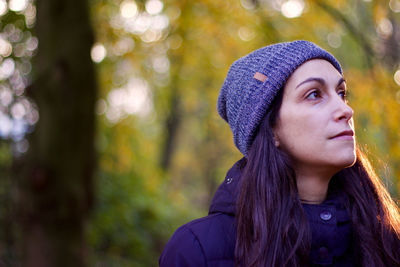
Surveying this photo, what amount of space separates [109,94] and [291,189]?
18.3 feet

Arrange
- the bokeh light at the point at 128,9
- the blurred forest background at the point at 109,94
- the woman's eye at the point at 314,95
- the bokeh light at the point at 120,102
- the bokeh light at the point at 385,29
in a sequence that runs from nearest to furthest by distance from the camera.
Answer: the woman's eye at the point at 314,95
the blurred forest background at the point at 109,94
the bokeh light at the point at 385,29
the bokeh light at the point at 128,9
the bokeh light at the point at 120,102

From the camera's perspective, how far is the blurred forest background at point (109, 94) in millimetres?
4098

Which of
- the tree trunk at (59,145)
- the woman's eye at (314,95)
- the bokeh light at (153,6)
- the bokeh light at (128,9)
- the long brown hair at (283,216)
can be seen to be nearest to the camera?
the long brown hair at (283,216)

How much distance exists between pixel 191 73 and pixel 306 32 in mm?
5723

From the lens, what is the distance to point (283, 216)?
188 centimetres

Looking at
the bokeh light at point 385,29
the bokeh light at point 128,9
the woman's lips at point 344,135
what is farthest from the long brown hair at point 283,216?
the bokeh light at point 128,9

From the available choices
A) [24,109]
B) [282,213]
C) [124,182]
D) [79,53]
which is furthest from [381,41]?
[124,182]

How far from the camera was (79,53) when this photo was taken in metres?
4.39

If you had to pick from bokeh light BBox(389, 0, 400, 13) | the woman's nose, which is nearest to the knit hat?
the woman's nose

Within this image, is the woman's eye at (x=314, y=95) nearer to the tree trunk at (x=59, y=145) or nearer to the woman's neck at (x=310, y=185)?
the woman's neck at (x=310, y=185)

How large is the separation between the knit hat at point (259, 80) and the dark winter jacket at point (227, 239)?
0.32m

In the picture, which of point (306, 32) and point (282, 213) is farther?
point (306, 32)

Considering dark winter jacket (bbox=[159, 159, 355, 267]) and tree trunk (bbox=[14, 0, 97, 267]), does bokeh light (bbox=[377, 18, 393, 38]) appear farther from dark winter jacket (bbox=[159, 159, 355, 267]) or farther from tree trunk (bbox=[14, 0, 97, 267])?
dark winter jacket (bbox=[159, 159, 355, 267])

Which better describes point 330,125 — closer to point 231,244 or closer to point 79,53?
point 231,244
